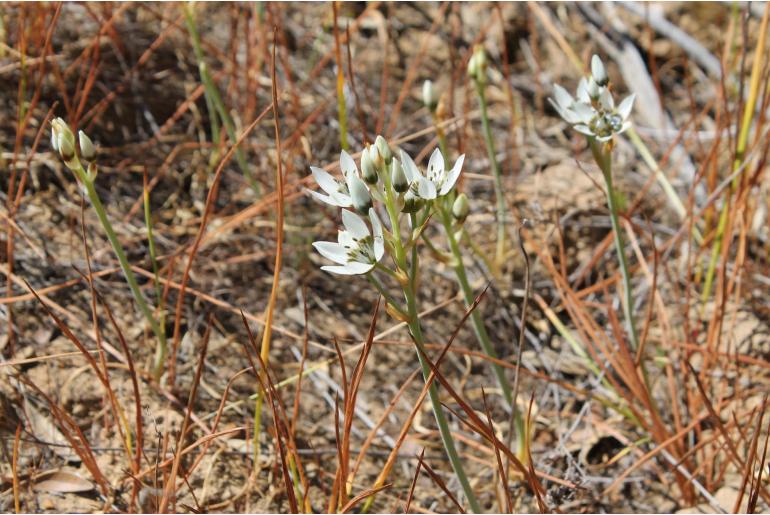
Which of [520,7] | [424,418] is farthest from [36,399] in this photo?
[520,7]

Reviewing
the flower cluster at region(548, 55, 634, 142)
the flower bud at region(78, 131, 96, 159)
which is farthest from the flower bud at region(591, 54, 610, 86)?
the flower bud at region(78, 131, 96, 159)

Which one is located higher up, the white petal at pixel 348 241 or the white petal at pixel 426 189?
the white petal at pixel 426 189

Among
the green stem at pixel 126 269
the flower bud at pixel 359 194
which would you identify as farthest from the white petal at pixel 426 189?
the green stem at pixel 126 269

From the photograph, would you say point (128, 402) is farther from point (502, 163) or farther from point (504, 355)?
point (502, 163)

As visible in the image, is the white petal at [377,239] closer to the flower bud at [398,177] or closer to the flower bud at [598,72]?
the flower bud at [398,177]

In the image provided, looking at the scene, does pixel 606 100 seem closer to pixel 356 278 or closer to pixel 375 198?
pixel 375 198

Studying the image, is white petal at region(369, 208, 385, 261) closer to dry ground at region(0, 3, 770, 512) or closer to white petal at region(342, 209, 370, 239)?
white petal at region(342, 209, 370, 239)
